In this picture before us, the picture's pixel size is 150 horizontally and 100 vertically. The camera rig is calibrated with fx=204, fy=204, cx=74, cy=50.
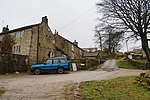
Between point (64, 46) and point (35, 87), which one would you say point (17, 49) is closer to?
point (64, 46)

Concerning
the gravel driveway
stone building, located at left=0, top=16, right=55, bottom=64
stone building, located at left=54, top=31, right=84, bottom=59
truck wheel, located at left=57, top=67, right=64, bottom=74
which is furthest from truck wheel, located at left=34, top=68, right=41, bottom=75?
stone building, located at left=54, top=31, right=84, bottom=59

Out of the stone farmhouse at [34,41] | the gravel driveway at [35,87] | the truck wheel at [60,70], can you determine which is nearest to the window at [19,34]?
the stone farmhouse at [34,41]

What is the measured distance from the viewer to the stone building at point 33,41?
30203 millimetres

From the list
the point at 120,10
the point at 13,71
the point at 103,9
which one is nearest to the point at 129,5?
the point at 120,10

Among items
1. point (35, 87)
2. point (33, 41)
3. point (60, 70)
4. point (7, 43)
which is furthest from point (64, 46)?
point (35, 87)

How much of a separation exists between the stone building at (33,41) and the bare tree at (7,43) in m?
0.91

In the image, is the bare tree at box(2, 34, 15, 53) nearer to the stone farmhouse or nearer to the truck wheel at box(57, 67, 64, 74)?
the stone farmhouse

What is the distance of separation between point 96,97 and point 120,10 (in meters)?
24.5

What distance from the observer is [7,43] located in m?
31.1

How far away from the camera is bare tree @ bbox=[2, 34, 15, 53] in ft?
99.6

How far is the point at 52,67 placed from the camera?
80.0ft

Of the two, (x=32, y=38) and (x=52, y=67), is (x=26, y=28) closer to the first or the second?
(x=32, y=38)

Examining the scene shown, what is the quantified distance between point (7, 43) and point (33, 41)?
4.12m

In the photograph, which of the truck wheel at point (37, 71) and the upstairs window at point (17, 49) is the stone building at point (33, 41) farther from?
the truck wheel at point (37, 71)
